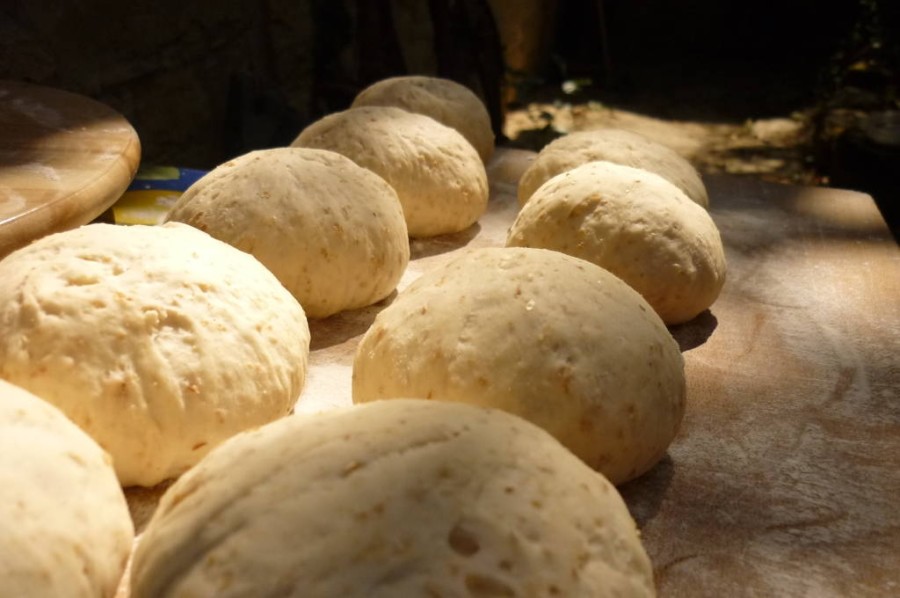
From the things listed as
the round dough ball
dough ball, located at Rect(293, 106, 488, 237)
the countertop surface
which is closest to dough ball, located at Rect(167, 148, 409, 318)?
the countertop surface

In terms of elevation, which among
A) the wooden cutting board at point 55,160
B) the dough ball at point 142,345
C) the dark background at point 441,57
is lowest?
the dark background at point 441,57

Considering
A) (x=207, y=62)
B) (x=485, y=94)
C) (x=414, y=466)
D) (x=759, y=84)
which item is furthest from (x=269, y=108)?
(x=759, y=84)

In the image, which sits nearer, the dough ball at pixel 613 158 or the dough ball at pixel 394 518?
the dough ball at pixel 394 518

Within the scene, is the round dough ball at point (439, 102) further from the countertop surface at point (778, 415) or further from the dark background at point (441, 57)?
the dark background at point (441, 57)

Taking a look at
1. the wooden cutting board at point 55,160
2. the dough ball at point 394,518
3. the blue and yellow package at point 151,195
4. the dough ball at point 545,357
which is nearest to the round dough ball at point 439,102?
the blue and yellow package at point 151,195

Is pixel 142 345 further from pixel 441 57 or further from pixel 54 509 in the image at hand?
pixel 441 57

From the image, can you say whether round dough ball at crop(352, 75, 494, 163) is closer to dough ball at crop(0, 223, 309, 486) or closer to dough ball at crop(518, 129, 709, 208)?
dough ball at crop(518, 129, 709, 208)
